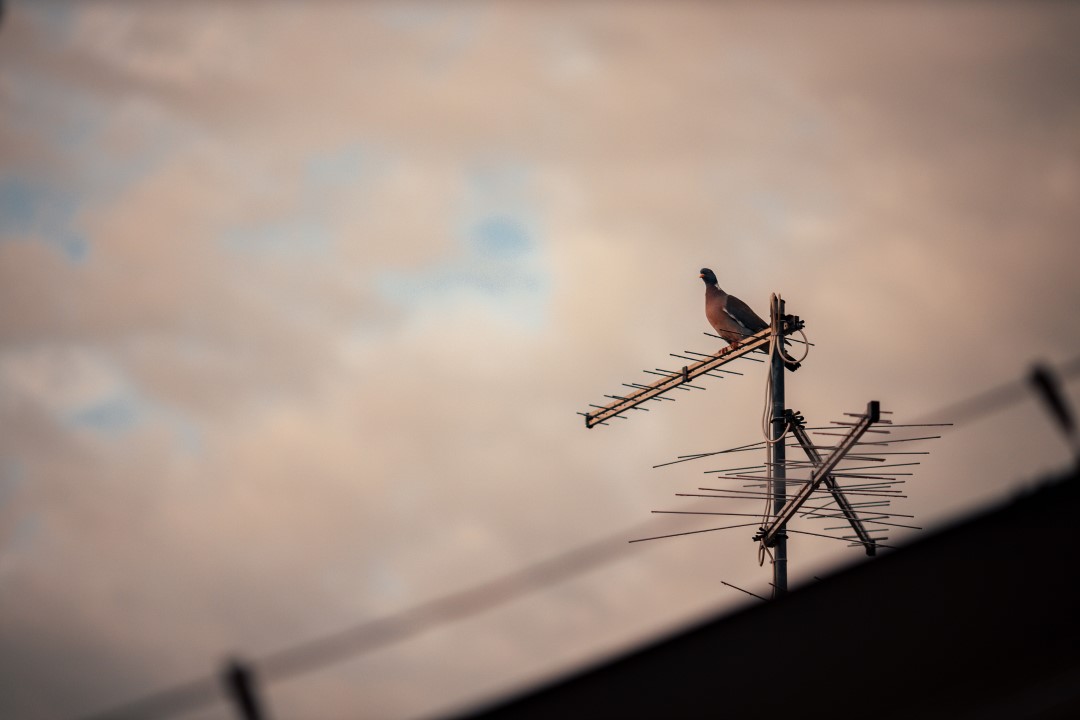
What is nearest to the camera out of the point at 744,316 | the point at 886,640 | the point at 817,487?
the point at 886,640

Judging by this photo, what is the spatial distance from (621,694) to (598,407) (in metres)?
6.90

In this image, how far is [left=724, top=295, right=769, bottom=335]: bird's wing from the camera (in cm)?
1355

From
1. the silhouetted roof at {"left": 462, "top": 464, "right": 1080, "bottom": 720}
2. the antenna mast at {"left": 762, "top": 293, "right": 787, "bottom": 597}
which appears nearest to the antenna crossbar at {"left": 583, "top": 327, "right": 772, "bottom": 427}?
the antenna mast at {"left": 762, "top": 293, "right": 787, "bottom": 597}

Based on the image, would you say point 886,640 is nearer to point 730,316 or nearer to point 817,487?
point 817,487

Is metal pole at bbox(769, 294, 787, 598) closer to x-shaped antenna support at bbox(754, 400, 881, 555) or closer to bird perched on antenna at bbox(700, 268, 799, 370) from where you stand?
x-shaped antenna support at bbox(754, 400, 881, 555)

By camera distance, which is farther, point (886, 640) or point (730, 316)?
point (730, 316)

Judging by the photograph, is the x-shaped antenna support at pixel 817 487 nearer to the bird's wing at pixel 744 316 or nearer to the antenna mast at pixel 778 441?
the antenna mast at pixel 778 441

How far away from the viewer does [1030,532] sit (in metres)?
5.80

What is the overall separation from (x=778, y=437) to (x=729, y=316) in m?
3.36

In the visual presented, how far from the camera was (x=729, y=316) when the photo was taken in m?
13.8

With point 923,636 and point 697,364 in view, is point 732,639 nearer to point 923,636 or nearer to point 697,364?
point 923,636

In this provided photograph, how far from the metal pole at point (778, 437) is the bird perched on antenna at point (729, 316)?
2.10 metres

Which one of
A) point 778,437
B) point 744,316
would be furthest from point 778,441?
point 744,316

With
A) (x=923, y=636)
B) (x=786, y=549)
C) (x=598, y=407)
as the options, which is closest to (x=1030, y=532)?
(x=923, y=636)
